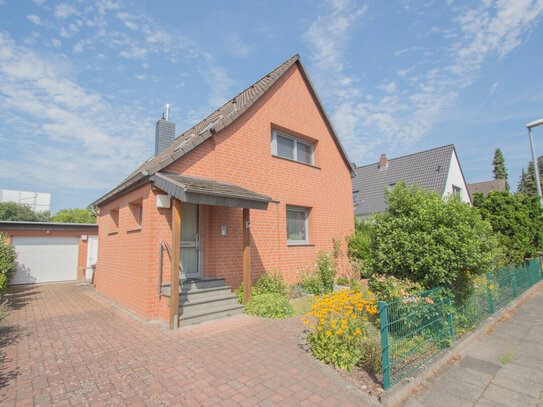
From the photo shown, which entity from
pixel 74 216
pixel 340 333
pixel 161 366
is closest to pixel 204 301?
pixel 161 366

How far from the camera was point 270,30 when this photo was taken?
746cm

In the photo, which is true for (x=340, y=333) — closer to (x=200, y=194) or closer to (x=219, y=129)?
(x=200, y=194)

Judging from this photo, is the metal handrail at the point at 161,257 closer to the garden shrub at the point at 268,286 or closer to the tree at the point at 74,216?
the garden shrub at the point at 268,286

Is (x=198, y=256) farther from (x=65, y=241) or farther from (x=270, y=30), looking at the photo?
(x=65, y=241)

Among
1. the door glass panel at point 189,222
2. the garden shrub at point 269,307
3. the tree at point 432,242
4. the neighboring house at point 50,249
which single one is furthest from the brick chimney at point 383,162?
the neighboring house at point 50,249

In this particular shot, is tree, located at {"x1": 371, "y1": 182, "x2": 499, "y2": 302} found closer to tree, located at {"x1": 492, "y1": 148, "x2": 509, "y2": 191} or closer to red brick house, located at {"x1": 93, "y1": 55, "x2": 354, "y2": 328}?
red brick house, located at {"x1": 93, "y1": 55, "x2": 354, "y2": 328}

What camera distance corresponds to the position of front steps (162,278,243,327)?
5.96 m

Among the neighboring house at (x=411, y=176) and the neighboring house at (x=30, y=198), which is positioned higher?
the neighboring house at (x=30, y=198)

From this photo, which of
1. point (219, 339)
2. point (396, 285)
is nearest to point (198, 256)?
point (219, 339)

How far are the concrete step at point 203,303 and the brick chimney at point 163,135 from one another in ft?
29.4

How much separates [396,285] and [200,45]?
754cm

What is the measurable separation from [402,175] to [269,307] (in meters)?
18.7

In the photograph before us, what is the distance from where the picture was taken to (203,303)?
20.7 ft

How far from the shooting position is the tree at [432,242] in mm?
4988
